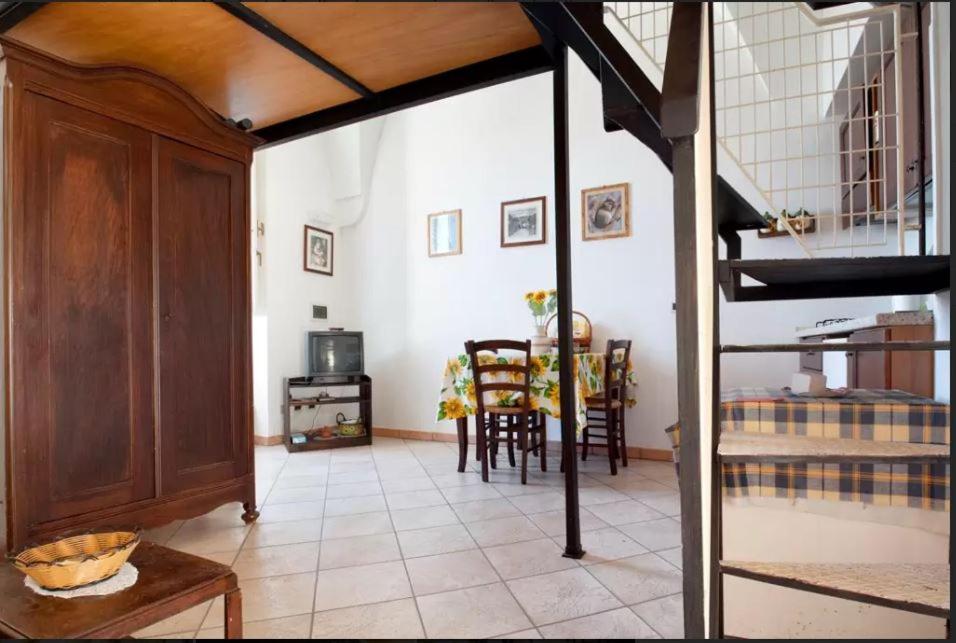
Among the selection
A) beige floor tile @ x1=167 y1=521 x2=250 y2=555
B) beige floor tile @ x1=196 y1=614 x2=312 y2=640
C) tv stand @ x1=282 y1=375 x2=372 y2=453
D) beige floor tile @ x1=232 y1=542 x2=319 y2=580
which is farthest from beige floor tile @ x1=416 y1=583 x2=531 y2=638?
tv stand @ x1=282 y1=375 x2=372 y2=453

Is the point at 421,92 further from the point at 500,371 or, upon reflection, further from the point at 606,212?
the point at 606,212

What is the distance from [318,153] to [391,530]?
4239 mm

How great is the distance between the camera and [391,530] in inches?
109

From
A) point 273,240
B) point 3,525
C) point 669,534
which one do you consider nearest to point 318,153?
point 273,240

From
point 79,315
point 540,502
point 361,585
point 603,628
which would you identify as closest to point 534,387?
point 540,502

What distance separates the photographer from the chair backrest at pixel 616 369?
12.7 feet

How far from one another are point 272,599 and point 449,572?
68 cm

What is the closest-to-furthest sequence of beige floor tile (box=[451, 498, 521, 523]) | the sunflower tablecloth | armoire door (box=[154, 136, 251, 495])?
armoire door (box=[154, 136, 251, 495]) < beige floor tile (box=[451, 498, 521, 523]) < the sunflower tablecloth

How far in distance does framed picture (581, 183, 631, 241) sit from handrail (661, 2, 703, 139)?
3636 millimetres

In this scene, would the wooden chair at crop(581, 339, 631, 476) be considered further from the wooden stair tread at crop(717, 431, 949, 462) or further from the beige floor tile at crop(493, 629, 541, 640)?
the wooden stair tread at crop(717, 431, 949, 462)

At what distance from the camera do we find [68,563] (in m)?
1.24

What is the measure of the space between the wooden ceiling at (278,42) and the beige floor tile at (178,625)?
2170 millimetres

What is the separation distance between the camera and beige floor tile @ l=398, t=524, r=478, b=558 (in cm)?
246

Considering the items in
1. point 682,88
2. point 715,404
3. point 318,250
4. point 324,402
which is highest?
point 318,250
